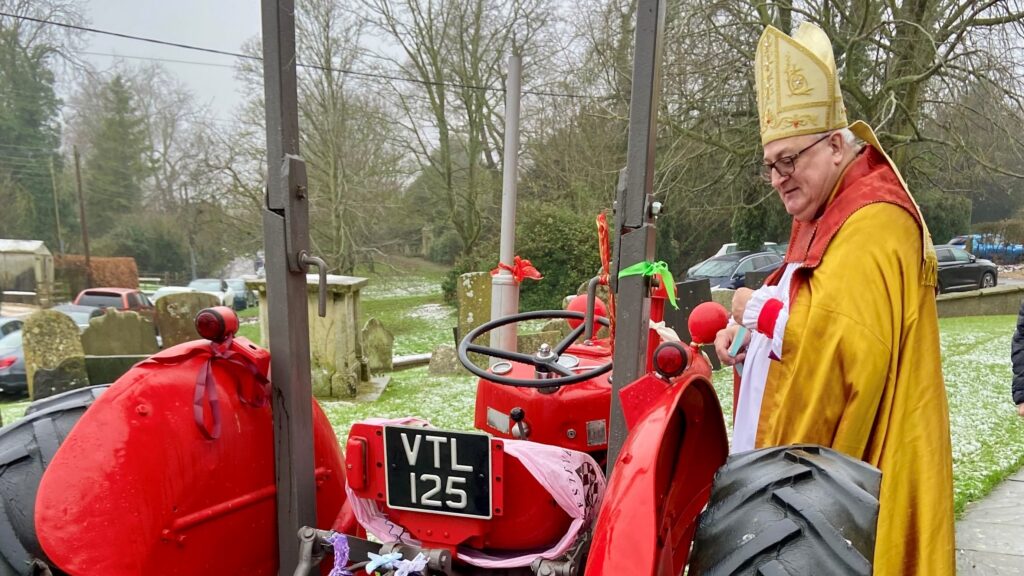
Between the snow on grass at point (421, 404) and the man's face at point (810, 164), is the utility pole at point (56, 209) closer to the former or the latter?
the snow on grass at point (421, 404)

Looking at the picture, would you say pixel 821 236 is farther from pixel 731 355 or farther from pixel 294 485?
pixel 294 485

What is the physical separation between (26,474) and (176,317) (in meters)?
9.15

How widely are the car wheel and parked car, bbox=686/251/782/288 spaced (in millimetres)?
6582

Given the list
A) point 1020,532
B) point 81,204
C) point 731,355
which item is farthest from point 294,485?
point 81,204

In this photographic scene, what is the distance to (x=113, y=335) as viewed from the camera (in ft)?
30.4

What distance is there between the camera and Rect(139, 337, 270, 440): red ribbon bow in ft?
5.57

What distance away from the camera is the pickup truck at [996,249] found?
2634cm

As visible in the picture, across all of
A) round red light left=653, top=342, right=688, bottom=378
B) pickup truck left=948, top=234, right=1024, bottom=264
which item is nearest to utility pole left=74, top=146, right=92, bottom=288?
round red light left=653, top=342, right=688, bottom=378

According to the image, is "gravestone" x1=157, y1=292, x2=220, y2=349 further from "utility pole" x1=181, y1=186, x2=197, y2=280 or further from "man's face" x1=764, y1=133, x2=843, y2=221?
"man's face" x1=764, y1=133, x2=843, y2=221

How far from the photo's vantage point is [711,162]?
14094mm

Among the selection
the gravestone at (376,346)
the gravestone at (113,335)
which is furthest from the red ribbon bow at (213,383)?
the gravestone at (113,335)

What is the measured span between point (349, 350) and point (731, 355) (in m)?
6.22

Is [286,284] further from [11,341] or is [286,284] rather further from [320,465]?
[11,341]

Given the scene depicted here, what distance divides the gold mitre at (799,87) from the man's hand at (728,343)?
23.0 inches
